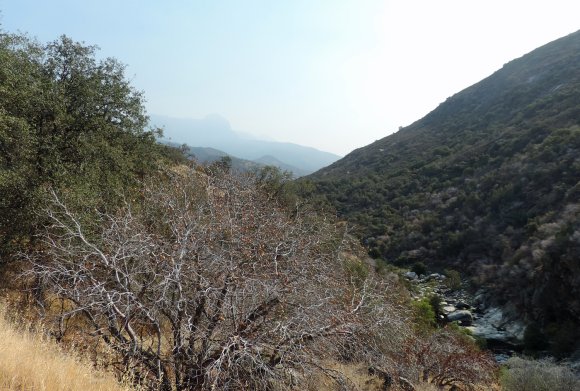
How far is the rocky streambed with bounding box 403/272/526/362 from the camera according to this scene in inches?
726

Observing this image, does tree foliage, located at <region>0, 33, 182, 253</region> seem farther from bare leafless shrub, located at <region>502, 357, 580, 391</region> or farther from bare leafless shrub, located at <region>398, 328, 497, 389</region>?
bare leafless shrub, located at <region>502, 357, 580, 391</region>

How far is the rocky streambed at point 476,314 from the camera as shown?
18.4m

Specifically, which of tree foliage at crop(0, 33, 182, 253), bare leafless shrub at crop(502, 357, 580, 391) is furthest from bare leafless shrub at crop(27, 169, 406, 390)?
bare leafless shrub at crop(502, 357, 580, 391)

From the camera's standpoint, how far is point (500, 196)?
28422 millimetres

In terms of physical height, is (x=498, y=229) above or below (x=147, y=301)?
below

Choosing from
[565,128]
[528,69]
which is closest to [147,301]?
[565,128]

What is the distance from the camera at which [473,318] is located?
2144 cm

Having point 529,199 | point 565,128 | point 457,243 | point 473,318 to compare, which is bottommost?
point 473,318

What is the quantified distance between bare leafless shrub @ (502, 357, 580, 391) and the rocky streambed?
5815mm

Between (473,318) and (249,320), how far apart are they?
19601mm

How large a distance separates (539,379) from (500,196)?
20.2 m

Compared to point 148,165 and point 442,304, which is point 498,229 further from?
point 148,165

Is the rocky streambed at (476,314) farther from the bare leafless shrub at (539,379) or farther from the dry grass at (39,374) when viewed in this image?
the dry grass at (39,374)

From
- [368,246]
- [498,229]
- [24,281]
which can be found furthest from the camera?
[368,246]
